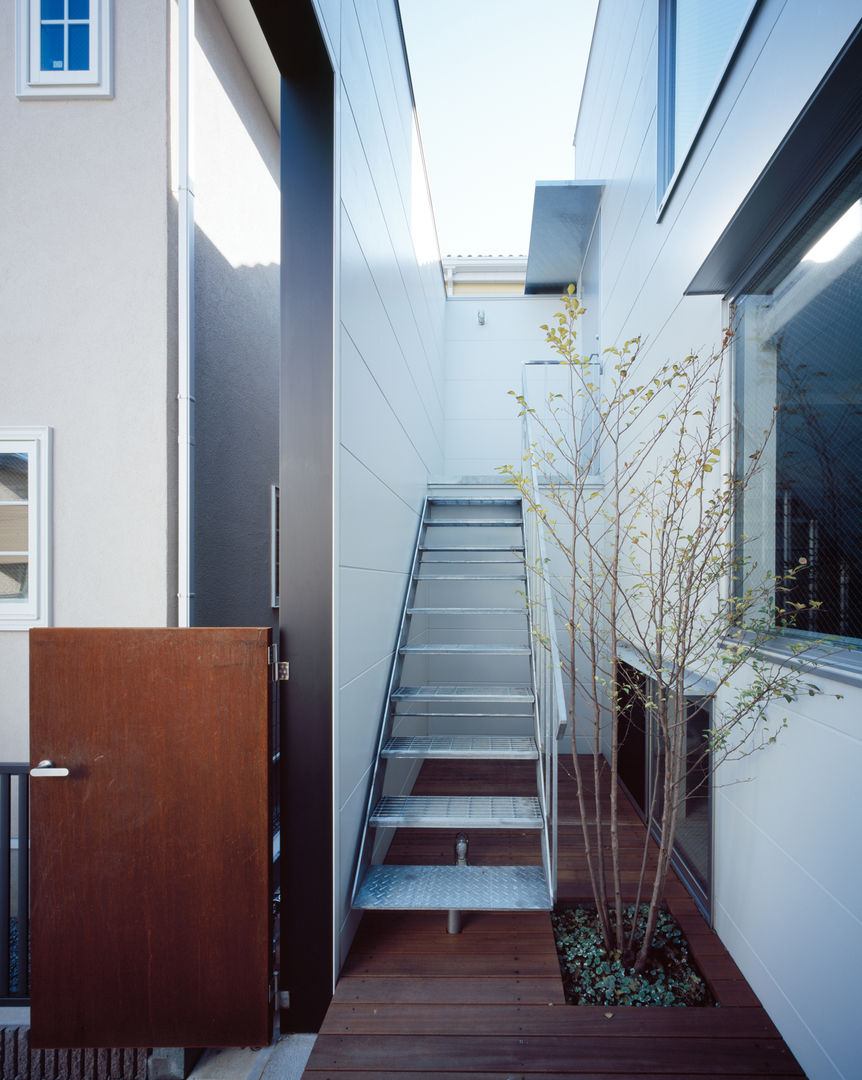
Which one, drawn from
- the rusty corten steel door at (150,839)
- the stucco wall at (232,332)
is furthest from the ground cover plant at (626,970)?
the stucco wall at (232,332)

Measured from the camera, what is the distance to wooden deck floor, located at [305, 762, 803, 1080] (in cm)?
164

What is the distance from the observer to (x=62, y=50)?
107 inches

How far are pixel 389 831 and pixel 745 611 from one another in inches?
79.2

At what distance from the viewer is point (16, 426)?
2.64 m

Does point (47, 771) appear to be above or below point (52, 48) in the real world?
below

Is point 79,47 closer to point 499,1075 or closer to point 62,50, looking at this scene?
point 62,50

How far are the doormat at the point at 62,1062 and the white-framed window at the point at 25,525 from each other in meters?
1.49

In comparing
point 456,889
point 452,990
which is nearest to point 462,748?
point 456,889

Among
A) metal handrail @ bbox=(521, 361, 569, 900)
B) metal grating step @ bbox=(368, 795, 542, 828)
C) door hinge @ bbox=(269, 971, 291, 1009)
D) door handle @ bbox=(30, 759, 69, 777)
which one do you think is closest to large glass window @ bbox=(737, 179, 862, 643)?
metal handrail @ bbox=(521, 361, 569, 900)

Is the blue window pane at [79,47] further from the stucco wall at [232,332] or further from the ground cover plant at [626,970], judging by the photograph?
the ground cover plant at [626,970]

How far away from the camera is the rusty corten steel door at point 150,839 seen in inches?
68.9

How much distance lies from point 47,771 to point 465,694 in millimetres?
1814

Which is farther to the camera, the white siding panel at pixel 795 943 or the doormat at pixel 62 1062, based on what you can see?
the doormat at pixel 62 1062

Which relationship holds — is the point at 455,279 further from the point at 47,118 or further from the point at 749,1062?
the point at 749,1062
